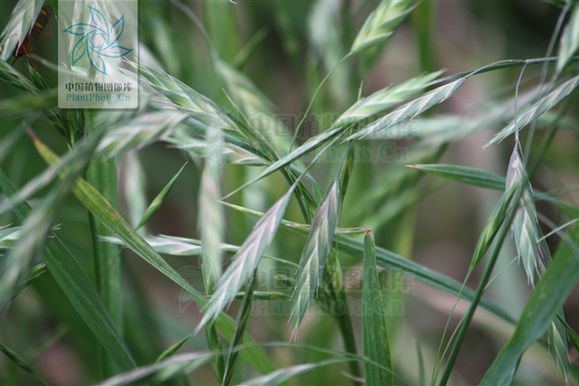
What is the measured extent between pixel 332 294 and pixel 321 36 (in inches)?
22.5

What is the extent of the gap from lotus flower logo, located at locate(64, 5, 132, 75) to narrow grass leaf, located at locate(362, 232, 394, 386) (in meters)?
0.24

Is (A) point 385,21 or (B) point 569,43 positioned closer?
(B) point 569,43

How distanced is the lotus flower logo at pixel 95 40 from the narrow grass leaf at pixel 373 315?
0.24m

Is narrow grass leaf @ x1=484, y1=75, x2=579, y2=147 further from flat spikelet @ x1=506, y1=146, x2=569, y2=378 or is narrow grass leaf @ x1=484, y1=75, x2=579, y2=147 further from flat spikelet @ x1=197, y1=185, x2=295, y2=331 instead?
flat spikelet @ x1=197, y1=185, x2=295, y2=331

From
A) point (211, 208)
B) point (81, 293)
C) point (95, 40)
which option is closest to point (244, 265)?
point (211, 208)

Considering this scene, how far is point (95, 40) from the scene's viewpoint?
21.2 inches

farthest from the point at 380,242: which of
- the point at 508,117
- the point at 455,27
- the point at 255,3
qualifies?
the point at 455,27

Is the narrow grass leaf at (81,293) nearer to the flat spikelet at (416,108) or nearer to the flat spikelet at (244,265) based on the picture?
the flat spikelet at (244,265)

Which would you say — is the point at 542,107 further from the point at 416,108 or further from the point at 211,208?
the point at 211,208

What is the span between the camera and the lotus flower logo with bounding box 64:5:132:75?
521 mm

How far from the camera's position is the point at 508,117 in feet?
2.77

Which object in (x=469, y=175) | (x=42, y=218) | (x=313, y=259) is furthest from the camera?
(x=469, y=175)

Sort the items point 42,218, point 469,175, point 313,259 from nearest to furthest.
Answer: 1. point 42,218
2. point 313,259
3. point 469,175

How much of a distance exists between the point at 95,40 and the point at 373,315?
1.00ft
